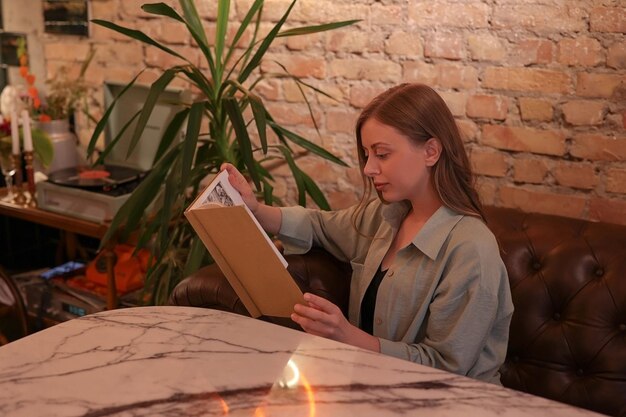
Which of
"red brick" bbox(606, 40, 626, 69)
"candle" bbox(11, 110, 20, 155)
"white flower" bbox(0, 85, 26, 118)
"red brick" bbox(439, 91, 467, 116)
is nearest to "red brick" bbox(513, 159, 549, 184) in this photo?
"red brick" bbox(439, 91, 467, 116)

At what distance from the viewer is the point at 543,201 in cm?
228

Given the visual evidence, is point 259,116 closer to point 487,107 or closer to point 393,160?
point 393,160

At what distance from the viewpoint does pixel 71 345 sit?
127 centimetres

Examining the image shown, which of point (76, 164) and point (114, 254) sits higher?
point (76, 164)

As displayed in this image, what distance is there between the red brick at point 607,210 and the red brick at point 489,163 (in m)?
0.29

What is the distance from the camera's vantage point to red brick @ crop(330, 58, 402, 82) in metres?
2.45

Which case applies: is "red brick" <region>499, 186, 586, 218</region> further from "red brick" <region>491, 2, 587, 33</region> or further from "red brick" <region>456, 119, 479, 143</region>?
"red brick" <region>491, 2, 587, 33</region>

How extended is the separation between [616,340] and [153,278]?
1431 millimetres

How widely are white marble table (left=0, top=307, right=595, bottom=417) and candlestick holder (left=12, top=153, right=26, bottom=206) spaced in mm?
1781

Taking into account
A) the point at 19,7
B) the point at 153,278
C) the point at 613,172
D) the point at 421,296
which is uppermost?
the point at 19,7

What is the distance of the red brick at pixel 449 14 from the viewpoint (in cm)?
225

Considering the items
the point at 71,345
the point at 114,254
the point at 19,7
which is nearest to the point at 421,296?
the point at 71,345

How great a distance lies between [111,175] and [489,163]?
4.87 feet

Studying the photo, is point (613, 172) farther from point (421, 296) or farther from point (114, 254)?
point (114, 254)
